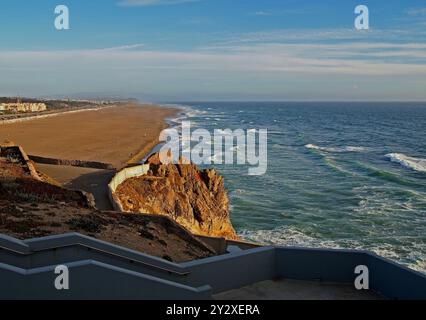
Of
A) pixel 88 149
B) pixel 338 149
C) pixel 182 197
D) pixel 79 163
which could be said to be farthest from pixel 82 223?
pixel 338 149

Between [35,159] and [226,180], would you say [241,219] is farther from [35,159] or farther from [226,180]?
[35,159]

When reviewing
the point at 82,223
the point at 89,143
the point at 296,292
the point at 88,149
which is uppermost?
the point at 82,223

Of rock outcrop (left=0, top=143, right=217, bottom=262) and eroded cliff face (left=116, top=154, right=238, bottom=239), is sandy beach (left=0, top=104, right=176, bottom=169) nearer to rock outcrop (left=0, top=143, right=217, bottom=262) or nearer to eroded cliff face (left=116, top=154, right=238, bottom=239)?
eroded cliff face (left=116, top=154, right=238, bottom=239)

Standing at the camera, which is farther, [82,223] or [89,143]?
[89,143]

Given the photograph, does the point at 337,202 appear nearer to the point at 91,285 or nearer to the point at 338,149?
the point at 91,285

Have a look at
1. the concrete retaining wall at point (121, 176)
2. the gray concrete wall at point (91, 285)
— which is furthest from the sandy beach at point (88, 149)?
the gray concrete wall at point (91, 285)

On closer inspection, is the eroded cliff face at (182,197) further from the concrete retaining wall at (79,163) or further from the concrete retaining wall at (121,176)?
the concrete retaining wall at (79,163)
